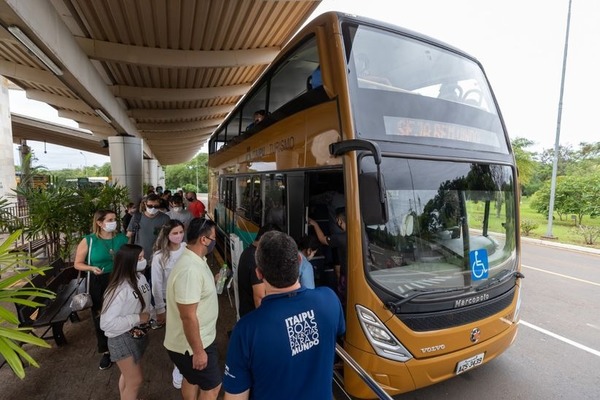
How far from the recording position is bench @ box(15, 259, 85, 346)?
3.54m

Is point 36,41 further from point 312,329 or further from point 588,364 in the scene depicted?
point 588,364

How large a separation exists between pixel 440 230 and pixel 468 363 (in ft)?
4.11

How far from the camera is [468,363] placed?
297 cm

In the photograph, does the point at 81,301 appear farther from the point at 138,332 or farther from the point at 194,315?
the point at 194,315

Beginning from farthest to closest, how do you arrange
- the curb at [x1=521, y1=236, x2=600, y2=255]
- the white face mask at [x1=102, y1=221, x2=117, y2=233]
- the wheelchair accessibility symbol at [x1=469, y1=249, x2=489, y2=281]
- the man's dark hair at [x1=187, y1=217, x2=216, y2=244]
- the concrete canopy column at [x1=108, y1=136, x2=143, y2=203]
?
the concrete canopy column at [x1=108, y1=136, x2=143, y2=203], the curb at [x1=521, y1=236, x2=600, y2=255], the white face mask at [x1=102, y1=221, x2=117, y2=233], the wheelchair accessibility symbol at [x1=469, y1=249, x2=489, y2=281], the man's dark hair at [x1=187, y1=217, x2=216, y2=244]

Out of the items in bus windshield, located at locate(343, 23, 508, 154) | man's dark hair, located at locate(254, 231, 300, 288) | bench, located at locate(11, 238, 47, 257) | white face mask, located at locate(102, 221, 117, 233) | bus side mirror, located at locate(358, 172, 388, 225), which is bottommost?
bench, located at locate(11, 238, 47, 257)

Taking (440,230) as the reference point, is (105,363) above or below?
below

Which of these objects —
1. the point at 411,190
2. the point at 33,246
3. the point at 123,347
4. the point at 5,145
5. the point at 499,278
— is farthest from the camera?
the point at 5,145

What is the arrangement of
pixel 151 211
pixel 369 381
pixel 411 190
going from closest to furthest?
pixel 369 381 < pixel 411 190 < pixel 151 211

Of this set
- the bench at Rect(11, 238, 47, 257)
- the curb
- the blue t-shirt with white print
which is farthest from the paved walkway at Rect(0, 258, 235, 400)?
the curb

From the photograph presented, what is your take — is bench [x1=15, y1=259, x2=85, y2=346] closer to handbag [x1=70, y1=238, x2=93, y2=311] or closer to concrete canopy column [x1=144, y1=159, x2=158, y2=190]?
handbag [x1=70, y1=238, x2=93, y2=311]

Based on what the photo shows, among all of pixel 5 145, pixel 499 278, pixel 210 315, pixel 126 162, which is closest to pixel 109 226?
pixel 210 315

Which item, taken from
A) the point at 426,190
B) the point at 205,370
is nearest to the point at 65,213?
the point at 205,370

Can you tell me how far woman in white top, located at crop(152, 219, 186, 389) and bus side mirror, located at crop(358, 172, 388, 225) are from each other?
2218 mm
